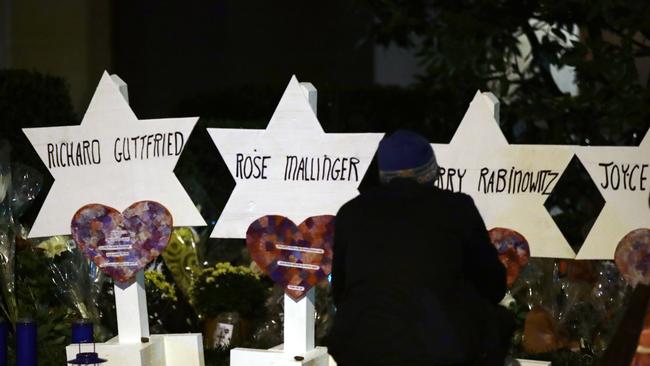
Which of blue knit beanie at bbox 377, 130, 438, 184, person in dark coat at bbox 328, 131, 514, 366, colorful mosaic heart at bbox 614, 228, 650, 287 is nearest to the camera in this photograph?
person in dark coat at bbox 328, 131, 514, 366

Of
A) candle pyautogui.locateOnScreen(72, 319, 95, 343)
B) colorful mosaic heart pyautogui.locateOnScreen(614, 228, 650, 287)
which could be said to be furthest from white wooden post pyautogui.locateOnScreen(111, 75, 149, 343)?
colorful mosaic heart pyautogui.locateOnScreen(614, 228, 650, 287)

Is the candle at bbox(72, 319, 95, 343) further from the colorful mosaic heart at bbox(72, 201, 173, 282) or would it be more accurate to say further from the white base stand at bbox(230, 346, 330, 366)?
the white base stand at bbox(230, 346, 330, 366)

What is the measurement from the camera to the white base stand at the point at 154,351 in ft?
21.1

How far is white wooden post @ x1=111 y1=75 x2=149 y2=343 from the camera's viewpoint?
259 inches

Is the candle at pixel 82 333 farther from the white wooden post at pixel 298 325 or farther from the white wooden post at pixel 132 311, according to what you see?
the white wooden post at pixel 298 325

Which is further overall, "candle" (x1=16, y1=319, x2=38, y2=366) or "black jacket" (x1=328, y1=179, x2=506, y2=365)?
"candle" (x1=16, y1=319, x2=38, y2=366)

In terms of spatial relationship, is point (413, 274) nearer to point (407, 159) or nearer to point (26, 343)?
point (407, 159)

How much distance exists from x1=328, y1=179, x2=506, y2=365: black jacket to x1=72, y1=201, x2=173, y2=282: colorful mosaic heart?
67.5 inches

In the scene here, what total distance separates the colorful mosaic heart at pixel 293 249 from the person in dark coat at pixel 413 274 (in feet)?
3.84

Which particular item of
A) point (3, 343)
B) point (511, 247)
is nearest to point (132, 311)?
point (3, 343)

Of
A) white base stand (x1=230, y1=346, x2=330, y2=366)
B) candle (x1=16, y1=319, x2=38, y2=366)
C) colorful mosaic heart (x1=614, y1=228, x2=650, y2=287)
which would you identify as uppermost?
colorful mosaic heart (x1=614, y1=228, x2=650, y2=287)

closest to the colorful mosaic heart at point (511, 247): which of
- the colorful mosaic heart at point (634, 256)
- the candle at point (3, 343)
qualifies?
the colorful mosaic heart at point (634, 256)

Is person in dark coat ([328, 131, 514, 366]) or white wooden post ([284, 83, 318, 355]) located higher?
person in dark coat ([328, 131, 514, 366])

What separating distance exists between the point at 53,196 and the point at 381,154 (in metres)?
2.23
